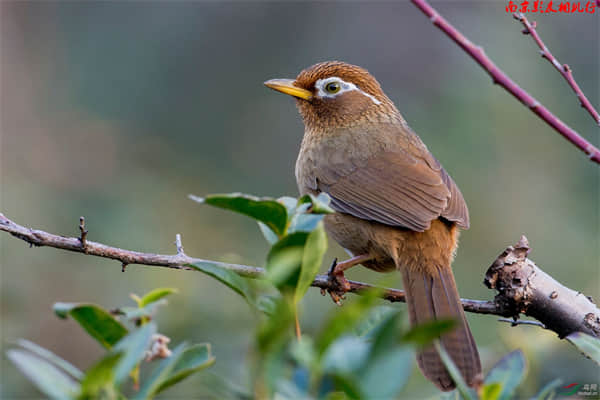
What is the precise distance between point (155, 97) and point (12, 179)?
3194 mm

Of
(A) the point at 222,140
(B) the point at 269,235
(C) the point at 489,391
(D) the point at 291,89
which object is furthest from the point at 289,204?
(A) the point at 222,140

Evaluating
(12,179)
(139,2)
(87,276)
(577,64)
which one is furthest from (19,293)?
(577,64)

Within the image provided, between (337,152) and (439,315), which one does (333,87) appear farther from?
(439,315)

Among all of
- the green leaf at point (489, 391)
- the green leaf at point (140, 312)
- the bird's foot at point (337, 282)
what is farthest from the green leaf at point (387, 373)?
the bird's foot at point (337, 282)

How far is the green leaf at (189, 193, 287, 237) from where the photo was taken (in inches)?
59.2

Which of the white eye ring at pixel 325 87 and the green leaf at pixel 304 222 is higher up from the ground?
the white eye ring at pixel 325 87

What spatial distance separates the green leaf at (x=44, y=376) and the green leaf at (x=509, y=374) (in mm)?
870

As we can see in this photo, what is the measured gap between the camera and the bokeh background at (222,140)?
507 cm

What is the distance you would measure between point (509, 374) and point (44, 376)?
96 cm

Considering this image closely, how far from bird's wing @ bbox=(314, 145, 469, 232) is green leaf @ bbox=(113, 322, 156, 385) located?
2.76 meters

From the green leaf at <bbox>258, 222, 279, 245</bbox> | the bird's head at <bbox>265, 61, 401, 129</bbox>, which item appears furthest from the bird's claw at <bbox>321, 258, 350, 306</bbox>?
the green leaf at <bbox>258, 222, 279, 245</bbox>

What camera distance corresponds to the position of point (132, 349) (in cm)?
136

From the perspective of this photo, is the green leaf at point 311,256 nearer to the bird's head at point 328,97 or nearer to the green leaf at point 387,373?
the green leaf at point 387,373

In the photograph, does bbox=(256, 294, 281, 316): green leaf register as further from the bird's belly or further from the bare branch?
the bird's belly
